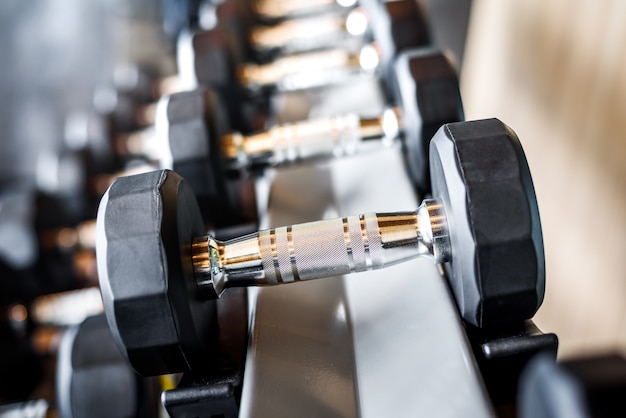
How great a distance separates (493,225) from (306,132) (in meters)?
0.30

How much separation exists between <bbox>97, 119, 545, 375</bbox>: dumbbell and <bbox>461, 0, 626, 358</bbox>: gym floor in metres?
0.26

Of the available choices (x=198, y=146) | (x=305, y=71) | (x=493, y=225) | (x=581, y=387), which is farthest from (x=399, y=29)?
(x=581, y=387)

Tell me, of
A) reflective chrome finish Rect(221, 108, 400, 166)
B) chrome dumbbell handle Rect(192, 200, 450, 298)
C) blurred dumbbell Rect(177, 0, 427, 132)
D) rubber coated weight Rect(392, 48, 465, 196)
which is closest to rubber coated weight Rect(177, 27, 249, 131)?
blurred dumbbell Rect(177, 0, 427, 132)

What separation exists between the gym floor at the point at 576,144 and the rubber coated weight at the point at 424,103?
0.15 meters

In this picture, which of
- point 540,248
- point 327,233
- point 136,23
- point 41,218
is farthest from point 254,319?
point 136,23

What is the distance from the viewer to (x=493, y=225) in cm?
33

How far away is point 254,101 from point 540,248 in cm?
59

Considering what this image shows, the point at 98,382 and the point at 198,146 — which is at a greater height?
the point at 198,146

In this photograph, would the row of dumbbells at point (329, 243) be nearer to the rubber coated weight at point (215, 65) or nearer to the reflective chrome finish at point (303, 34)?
the rubber coated weight at point (215, 65)

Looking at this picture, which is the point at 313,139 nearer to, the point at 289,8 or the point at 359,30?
the point at 359,30

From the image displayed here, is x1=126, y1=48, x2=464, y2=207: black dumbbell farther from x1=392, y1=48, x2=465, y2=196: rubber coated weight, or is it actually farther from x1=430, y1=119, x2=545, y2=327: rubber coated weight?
x1=430, y1=119, x2=545, y2=327: rubber coated weight

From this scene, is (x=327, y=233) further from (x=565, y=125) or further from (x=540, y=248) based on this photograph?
(x=565, y=125)

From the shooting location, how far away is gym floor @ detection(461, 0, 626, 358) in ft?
1.84

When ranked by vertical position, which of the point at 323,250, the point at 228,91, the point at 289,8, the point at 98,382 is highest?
the point at 289,8
